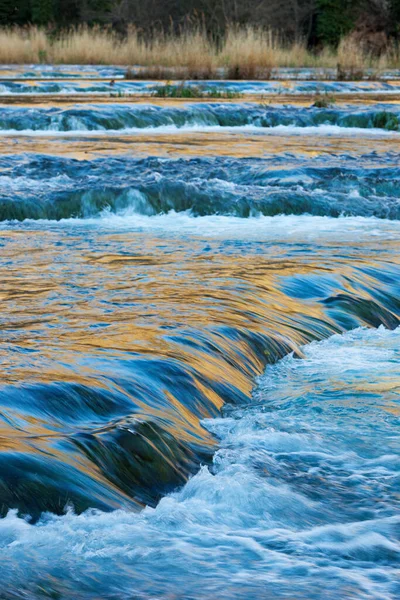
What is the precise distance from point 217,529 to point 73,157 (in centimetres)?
791

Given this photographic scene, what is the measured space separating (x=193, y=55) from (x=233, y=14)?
15.7 meters

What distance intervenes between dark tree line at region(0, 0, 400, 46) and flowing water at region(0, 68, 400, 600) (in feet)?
77.5

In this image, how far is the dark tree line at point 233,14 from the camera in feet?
109

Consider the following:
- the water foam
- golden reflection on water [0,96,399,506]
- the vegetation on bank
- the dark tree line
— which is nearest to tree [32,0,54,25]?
the dark tree line

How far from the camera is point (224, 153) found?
1087 centimetres

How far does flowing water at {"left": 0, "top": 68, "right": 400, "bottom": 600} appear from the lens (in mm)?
2564

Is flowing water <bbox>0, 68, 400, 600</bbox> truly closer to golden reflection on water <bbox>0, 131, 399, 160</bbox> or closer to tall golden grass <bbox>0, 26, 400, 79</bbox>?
golden reflection on water <bbox>0, 131, 399, 160</bbox>

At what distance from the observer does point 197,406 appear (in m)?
3.58

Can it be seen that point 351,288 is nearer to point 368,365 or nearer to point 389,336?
point 389,336

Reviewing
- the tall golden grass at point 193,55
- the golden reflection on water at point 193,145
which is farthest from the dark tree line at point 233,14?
the golden reflection on water at point 193,145

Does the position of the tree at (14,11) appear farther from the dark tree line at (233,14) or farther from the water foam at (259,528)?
the water foam at (259,528)

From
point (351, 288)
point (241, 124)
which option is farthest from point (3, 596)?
point (241, 124)

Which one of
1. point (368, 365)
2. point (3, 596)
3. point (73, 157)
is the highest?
point (73, 157)

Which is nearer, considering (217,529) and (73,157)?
(217,529)
